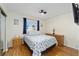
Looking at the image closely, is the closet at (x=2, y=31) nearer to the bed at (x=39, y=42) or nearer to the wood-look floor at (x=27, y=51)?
the wood-look floor at (x=27, y=51)

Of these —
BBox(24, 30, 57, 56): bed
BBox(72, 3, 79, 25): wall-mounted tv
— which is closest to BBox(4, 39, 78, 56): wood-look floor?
BBox(24, 30, 57, 56): bed

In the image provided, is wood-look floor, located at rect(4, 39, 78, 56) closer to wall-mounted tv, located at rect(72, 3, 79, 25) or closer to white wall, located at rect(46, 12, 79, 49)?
white wall, located at rect(46, 12, 79, 49)

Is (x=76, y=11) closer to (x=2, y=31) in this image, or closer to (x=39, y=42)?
(x=39, y=42)

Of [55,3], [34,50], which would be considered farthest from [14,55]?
[55,3]

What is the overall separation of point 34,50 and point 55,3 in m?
0.79

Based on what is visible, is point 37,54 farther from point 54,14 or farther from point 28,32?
point 54,14

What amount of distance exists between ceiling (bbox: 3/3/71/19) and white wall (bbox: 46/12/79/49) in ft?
0.30

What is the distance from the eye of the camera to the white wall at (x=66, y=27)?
1.15m

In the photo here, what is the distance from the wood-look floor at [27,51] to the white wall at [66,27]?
94 millimetres

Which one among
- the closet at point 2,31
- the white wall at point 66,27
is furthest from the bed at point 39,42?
the closet at point 2,31

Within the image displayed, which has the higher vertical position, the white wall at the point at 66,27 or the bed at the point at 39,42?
the white wall at the point at 66,27

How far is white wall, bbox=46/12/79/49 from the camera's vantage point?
115 centimetres

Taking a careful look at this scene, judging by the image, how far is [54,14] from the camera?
1.21m

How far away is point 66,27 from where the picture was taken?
1207 mm
